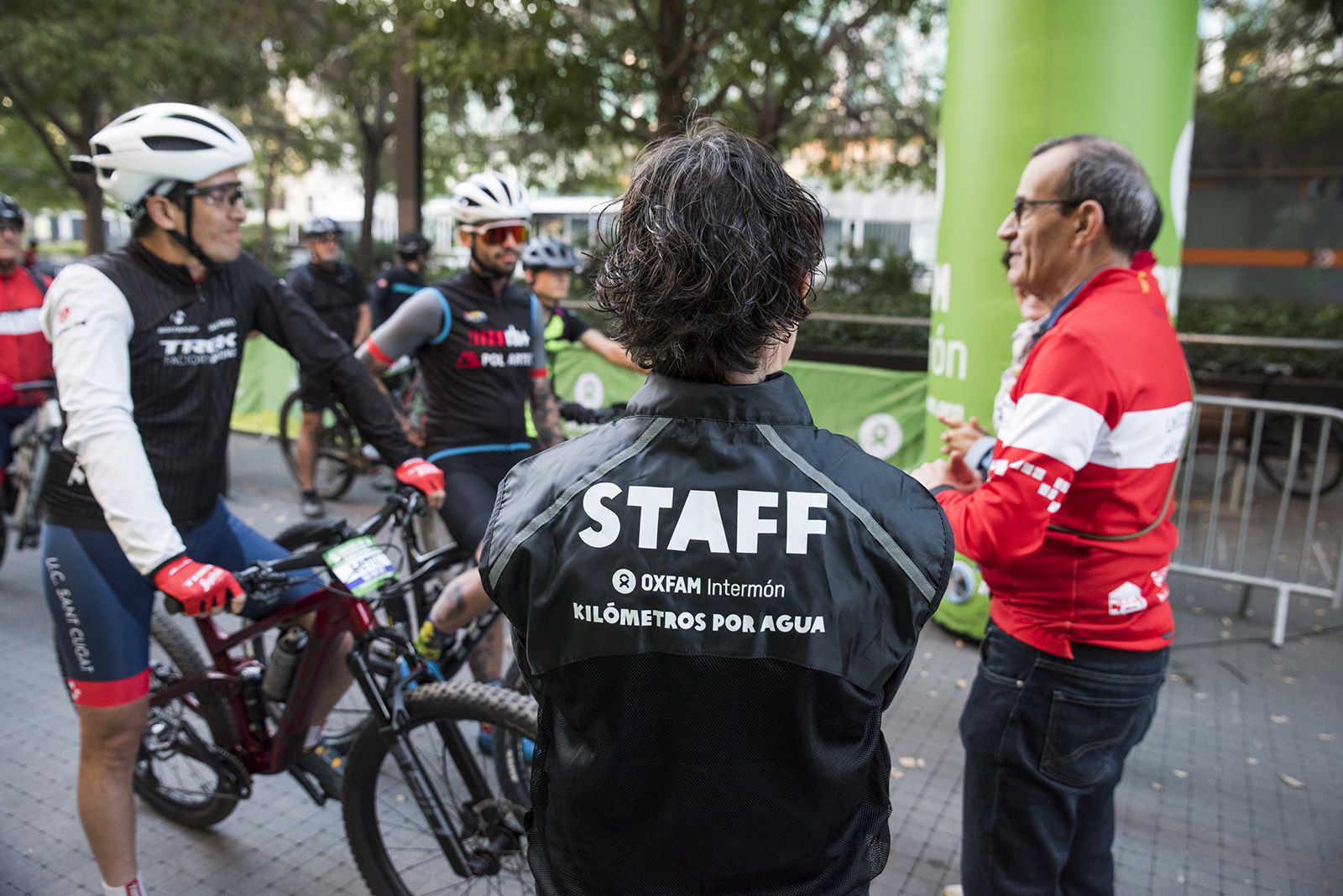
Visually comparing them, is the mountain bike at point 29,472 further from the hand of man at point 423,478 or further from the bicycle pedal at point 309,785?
the hand of man at point 423,478

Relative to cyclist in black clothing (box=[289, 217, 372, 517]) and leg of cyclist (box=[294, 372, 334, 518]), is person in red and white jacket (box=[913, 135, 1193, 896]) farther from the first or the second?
cyclist in black clothing (box=[289, 217, 372, 517])

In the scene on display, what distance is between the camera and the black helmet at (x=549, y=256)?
18.1 ft

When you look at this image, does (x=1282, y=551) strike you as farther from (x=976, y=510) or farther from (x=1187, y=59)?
(x=976, y=510)

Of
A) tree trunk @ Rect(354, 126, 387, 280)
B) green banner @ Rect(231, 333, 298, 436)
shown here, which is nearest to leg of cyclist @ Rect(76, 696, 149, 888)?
green banner @ Rect(231, 333, 298, 436)

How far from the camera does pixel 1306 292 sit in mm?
26312

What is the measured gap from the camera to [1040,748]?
7.61ft

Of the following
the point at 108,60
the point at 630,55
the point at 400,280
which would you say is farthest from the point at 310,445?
the point at 108,60

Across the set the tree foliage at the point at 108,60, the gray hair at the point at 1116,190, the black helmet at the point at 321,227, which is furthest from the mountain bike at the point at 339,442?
the gray hair at the point at 1116,190

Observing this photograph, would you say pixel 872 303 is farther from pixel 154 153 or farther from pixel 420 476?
pixel 154 153

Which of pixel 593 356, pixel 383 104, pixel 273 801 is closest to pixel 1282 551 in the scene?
A: pixel 593 356

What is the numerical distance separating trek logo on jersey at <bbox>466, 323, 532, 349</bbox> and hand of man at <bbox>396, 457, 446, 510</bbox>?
99 centimetres

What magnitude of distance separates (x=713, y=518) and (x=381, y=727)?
1.78 meters

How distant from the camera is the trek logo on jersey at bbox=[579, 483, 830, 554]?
1305mm

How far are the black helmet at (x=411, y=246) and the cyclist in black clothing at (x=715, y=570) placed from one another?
26.6 ft
